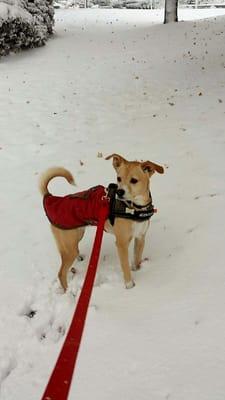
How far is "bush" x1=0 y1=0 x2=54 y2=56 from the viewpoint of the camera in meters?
11.9

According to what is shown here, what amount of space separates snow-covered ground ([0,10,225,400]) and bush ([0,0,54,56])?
4.76ft

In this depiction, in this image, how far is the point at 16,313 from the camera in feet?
11.6

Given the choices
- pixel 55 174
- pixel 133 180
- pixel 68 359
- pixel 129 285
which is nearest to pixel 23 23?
pixel 55 174

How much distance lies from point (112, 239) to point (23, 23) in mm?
9782

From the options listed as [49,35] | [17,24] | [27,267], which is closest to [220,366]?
[27,267]

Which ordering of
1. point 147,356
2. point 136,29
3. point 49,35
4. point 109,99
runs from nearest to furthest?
point 147,356 < point 109,99 < point 49,35 < point 136,29

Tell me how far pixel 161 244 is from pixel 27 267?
1300 millimetres

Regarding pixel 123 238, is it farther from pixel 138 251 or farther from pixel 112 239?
pixel 112 239

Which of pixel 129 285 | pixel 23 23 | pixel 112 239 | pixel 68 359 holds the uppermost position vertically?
pixel 23 23

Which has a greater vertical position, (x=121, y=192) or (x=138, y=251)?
(x=121, y=192)

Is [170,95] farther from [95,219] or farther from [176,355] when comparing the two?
[176,355]

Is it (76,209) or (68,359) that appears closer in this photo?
(68,359)

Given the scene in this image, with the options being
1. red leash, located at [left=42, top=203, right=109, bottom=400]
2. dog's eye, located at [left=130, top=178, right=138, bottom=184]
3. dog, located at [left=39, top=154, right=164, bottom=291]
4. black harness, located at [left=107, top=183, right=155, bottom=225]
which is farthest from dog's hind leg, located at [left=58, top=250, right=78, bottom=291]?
red leash, located at [left=42, top=203, right=109, bottom=400]

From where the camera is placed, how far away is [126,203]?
11.0 ft
